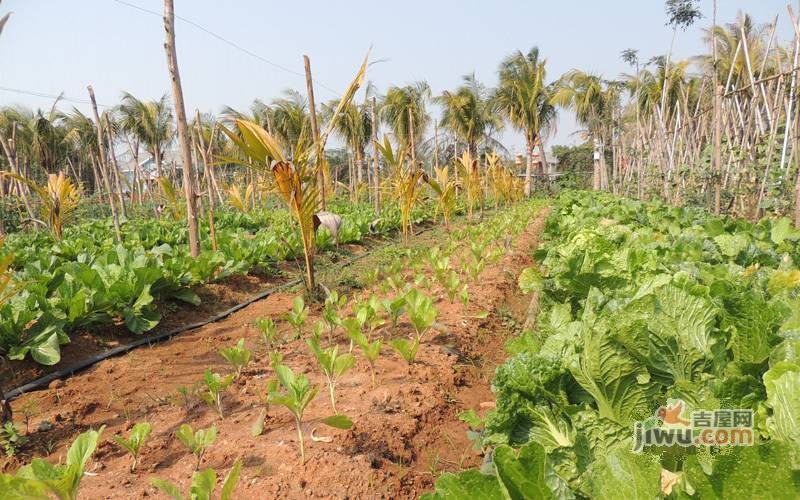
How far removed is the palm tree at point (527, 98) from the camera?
1001 inches

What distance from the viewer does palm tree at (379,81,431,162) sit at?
2130 centimetres

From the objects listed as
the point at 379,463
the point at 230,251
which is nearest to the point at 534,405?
the point at 379,463

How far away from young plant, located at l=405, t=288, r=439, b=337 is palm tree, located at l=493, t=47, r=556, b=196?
22.9m

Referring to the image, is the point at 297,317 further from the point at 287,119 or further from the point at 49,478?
the point at 287,119

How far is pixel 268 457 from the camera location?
6.98 feet

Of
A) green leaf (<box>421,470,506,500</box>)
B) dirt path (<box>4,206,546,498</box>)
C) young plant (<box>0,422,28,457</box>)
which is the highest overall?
green leaf (<box>421,470,506,500</box>)

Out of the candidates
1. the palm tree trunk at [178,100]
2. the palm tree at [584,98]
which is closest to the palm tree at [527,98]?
the palm tree at [584,98]

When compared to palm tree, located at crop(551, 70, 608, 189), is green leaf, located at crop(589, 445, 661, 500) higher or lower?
lower

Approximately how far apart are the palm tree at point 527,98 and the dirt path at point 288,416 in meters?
23.1

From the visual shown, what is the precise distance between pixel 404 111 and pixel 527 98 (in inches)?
314

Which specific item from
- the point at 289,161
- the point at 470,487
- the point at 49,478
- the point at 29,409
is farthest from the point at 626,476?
the point at 289,161

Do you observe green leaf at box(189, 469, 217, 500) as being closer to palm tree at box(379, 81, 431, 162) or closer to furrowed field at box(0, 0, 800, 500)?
furrowed field at box(0, 0, 800, 500)

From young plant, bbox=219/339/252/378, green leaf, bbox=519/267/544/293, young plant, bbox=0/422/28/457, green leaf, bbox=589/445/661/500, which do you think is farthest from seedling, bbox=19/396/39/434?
green leaf, bbox=589/445/661/500

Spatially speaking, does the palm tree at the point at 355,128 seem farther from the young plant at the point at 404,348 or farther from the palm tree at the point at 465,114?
the young plant at the point at 404,348
